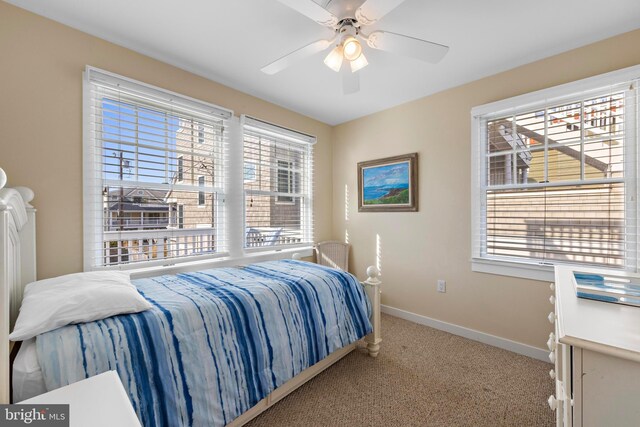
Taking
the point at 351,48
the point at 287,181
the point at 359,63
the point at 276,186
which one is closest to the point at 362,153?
the point at 287,181

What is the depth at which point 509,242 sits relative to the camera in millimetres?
2434

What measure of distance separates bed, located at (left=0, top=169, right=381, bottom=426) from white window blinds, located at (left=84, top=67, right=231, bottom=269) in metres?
0.39

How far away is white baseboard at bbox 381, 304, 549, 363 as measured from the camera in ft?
7.36

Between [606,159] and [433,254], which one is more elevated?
[606,159]

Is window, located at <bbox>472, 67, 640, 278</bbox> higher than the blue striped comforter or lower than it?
higher

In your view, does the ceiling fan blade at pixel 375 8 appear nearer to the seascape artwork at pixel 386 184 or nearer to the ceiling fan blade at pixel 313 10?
the ceiling fan blade at pixel 313 10

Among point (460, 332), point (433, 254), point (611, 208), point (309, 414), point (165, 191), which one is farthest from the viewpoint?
point (433, 254)

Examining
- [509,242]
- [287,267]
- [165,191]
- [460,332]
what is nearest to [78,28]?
[165,191]

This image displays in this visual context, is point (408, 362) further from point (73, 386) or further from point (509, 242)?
point (73, 386)

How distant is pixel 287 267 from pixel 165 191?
123 centimetres

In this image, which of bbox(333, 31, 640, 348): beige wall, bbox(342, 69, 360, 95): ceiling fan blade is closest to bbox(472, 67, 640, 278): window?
bbox(333, 31, 640, 348): beige wall

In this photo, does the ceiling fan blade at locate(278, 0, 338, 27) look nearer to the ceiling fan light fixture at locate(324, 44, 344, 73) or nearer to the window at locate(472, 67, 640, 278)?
the ceiling fan light fixture at locate(324, 44, 344, 73)

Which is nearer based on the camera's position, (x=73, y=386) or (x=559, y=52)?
(x=73, y=386)

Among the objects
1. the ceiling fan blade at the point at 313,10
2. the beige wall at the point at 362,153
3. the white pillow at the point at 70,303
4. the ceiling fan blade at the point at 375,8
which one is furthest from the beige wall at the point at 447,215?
the white pillow at the point at 70,303
